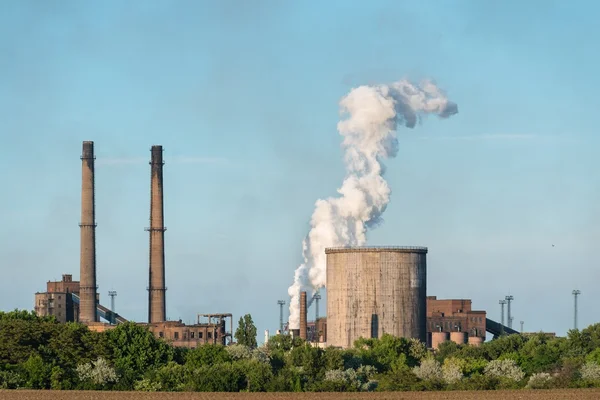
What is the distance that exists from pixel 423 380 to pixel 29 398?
90.0ft

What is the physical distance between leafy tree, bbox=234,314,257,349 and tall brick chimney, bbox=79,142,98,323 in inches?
898

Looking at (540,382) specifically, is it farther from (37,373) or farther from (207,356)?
(37,373)

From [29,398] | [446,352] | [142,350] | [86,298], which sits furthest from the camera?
[86,298]

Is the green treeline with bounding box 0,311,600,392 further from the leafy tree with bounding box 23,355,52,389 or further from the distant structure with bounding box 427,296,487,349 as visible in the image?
the distant structure with bounding box 427,296,487,349

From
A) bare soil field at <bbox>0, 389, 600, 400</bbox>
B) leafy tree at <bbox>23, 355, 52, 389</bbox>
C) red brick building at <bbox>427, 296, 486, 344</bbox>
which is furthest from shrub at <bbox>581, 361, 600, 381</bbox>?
red brick building at <bbox>427, 296, 486, 344</bbox>

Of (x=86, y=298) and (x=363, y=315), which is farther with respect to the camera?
(x=86, y=298)

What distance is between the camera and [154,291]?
160m

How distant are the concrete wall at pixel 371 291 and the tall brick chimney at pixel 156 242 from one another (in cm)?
2750

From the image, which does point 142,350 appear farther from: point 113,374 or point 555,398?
point 555,398

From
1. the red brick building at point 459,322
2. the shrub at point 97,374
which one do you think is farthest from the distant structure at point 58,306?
the shrub at point 97,374

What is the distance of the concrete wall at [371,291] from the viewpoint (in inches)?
5369

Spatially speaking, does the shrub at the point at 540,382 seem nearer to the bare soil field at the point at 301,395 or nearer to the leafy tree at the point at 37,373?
the bare soil field at the point at 301,395

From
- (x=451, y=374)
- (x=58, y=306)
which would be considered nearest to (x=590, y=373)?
(x=451, y=374)

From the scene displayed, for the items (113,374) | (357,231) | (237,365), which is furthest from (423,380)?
(357,231)
